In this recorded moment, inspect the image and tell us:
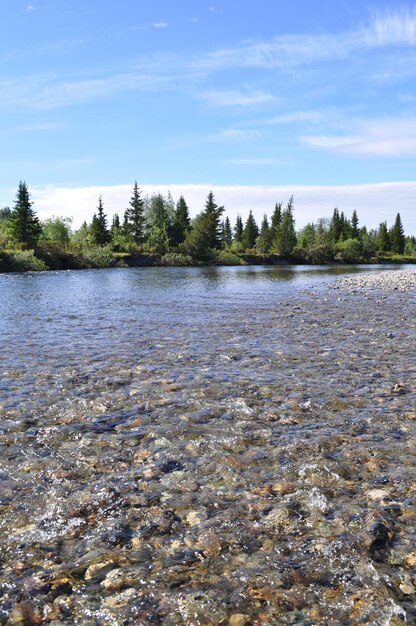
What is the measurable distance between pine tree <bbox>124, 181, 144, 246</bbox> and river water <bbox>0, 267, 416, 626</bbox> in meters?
121

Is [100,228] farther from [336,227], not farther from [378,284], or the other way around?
[336,227]

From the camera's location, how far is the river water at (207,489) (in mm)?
3969

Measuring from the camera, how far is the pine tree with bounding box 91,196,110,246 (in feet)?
377

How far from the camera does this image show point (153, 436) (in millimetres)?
7453

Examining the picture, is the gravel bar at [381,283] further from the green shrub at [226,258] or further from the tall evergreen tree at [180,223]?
the tall evergreen tree at [180,223]

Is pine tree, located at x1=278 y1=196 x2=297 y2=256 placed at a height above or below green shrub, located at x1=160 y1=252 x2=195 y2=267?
above

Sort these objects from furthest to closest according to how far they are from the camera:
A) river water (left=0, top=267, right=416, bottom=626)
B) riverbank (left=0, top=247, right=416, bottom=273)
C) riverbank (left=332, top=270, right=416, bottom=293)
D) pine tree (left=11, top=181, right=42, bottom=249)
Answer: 1. pine tree (left=11, top=181, right=42, bottom=249)
2. riverbank (left=0, top=247, right=416, bottom=273)
3. riverbank (left=332, top=270, right=416, bottom=293)
4. river water (left=0, top=267, right=416, bottom=626)

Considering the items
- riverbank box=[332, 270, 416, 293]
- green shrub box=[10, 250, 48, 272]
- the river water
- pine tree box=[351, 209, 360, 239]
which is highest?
pine tree box=[351, 209, 360, 239]

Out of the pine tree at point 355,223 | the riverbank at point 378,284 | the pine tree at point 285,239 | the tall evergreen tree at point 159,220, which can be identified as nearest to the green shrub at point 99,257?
the tall evergreen tree at point 159,220

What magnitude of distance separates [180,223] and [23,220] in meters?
55.4

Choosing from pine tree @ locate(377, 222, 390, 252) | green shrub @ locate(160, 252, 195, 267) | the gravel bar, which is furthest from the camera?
pine tree @ locate(377, 222, 390, 252)

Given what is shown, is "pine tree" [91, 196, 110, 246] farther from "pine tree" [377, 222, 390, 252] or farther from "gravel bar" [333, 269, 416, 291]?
"pine tree" [377, 222, 390, 252]

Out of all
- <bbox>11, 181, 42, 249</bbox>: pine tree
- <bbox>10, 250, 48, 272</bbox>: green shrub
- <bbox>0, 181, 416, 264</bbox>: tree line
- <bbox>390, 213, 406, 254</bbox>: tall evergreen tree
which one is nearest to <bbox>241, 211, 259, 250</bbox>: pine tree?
<bbox>0, 181, 416, 264</bbox>: tree line

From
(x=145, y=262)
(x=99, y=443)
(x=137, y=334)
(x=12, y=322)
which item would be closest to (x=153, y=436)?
(x=99, y=443)
